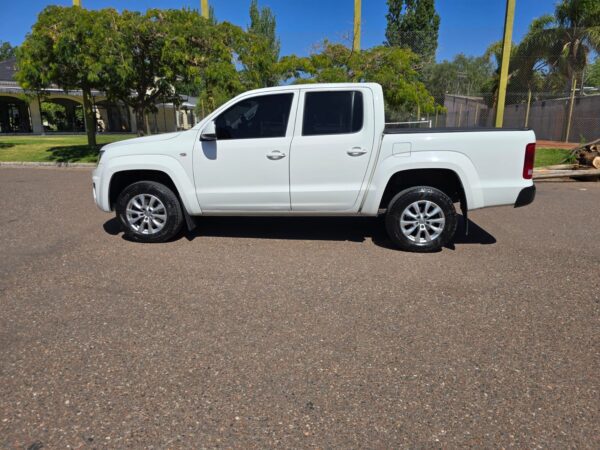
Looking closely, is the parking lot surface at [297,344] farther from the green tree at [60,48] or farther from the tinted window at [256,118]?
the green tree at [60,48]

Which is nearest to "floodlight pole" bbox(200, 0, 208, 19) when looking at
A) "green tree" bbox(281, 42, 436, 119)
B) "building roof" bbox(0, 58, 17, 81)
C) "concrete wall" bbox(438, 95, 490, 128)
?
"green tree" bbox(281, 42, 436, 119)

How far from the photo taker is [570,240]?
5.59 metres

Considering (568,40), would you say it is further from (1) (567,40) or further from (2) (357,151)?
(2) (357,151)

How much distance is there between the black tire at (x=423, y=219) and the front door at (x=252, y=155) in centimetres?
128

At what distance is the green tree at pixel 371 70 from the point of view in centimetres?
1251

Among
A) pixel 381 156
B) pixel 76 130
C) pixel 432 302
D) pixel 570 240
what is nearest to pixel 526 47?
pixel 570 240

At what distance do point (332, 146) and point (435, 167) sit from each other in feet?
3.87

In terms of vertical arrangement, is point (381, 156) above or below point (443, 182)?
above

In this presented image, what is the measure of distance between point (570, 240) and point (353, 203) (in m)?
2.96

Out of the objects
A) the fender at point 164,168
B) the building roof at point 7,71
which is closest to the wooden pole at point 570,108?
the fender at point 164,168

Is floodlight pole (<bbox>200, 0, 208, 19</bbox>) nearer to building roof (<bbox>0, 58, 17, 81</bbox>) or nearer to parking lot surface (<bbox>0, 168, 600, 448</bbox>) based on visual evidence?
parking lot surface (<bbox>0, 168, 600, 448</bbox>)

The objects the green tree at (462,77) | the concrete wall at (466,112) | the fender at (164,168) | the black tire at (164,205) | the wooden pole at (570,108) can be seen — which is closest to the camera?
the fender at (164,168)

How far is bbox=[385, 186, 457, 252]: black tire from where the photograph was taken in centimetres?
496

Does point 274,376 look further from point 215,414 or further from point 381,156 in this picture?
point 381,156
